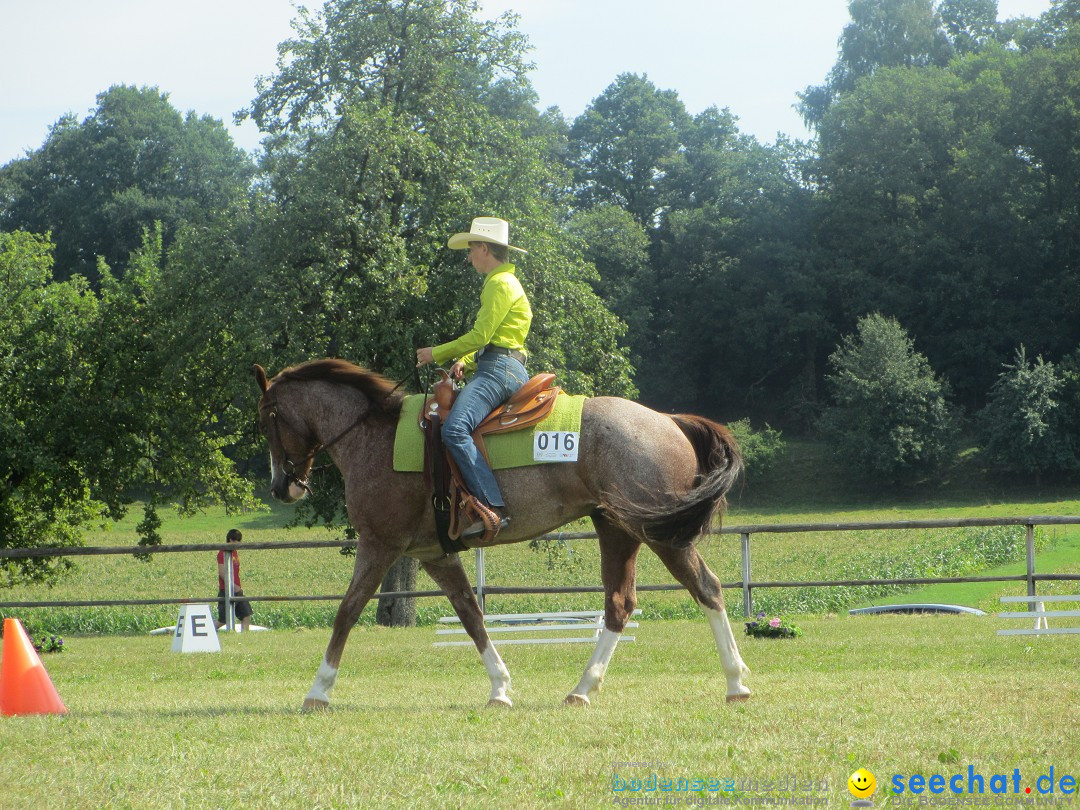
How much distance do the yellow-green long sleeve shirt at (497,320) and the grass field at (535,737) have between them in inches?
91.0

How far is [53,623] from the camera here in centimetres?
2322

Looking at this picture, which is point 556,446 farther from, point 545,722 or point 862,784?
point 862,784

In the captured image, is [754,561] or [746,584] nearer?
[746,584]

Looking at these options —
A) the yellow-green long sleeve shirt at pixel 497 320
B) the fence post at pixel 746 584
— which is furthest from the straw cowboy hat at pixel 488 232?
the fence post at pixel 746 584

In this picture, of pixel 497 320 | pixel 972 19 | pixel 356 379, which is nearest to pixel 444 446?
pixel 497 320

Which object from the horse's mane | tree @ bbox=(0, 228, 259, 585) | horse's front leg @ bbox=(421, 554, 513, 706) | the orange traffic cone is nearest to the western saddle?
horse's front leg @ bbox=(421, 554, 513, 706)

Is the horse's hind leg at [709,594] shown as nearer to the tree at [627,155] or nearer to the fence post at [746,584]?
the fence post at [746,584]

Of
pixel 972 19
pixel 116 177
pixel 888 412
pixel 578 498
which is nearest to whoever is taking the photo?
pixel 578 498

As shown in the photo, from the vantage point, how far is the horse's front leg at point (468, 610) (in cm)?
773

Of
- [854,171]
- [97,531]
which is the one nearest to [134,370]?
[97,531]

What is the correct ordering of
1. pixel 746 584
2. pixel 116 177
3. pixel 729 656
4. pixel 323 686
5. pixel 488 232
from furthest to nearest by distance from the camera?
pixel 116 177
pixel 746 584
pixel 488 232
pixel 323 686
pixel 729 656

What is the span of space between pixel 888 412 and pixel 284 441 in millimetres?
49943

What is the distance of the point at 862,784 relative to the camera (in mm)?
4465

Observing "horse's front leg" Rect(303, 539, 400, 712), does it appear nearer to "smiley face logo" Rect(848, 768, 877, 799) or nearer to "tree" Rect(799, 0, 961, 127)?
"smiley face logo" Rect(848, 768, 877, 799)
